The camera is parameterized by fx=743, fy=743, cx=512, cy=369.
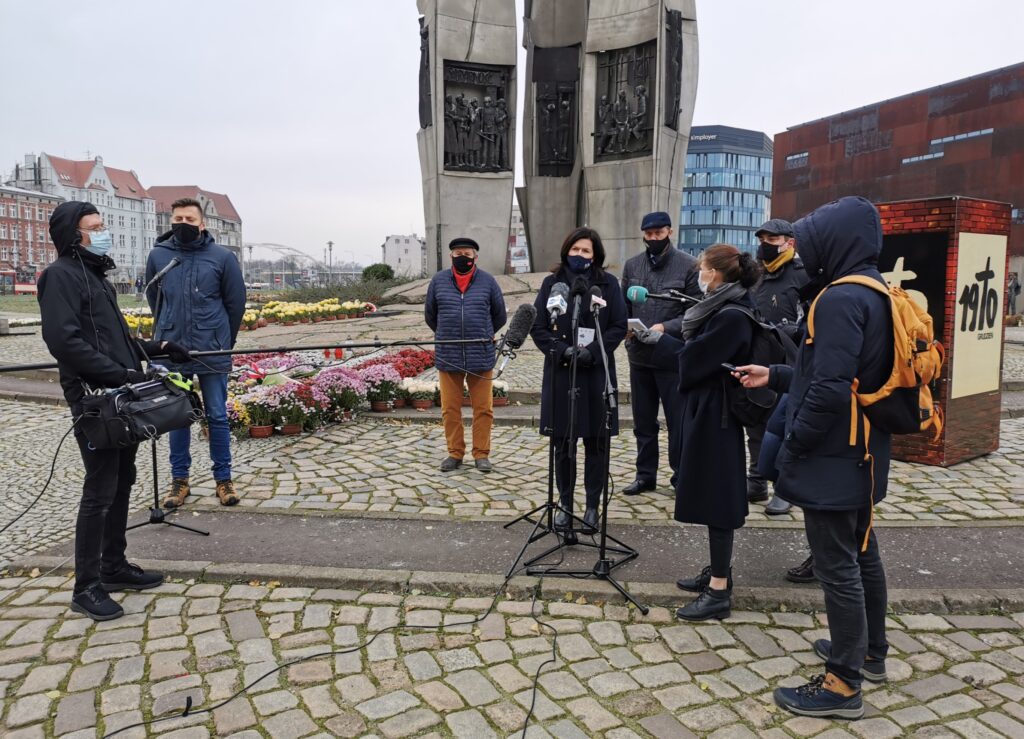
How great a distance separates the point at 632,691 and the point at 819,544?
3.25 ft

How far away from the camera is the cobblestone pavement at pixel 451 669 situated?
289 centimetres

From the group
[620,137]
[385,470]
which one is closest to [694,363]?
[385,470]

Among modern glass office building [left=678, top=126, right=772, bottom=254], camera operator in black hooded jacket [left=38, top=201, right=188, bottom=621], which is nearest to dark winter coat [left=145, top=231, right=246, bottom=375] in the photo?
camera operator in black hooded jacket [left=38, top=201, right=188, bottom=621]

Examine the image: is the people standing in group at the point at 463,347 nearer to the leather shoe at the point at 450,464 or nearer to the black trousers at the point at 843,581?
the leather shoe at the point at 450,464

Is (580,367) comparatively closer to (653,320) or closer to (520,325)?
(520,325)

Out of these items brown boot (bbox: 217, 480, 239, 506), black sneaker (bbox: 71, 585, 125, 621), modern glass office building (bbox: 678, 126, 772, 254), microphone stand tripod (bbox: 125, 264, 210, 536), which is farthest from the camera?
modern glass office building (bbox: 678, 126, 772, 254)

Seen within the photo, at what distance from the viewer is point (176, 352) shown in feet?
15.1

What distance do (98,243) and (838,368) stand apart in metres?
3.60

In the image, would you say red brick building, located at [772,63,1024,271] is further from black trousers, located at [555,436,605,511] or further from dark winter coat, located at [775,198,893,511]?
dark winter coat, located at [775,198,893,511]

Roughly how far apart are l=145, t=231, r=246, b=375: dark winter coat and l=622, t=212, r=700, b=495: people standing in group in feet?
9.88

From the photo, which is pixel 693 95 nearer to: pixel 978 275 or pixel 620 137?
pixel 620 137

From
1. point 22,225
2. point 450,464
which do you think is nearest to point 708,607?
point 450,464

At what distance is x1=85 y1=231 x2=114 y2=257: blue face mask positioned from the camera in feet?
12.6

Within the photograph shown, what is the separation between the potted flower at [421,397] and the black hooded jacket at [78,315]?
516cm
